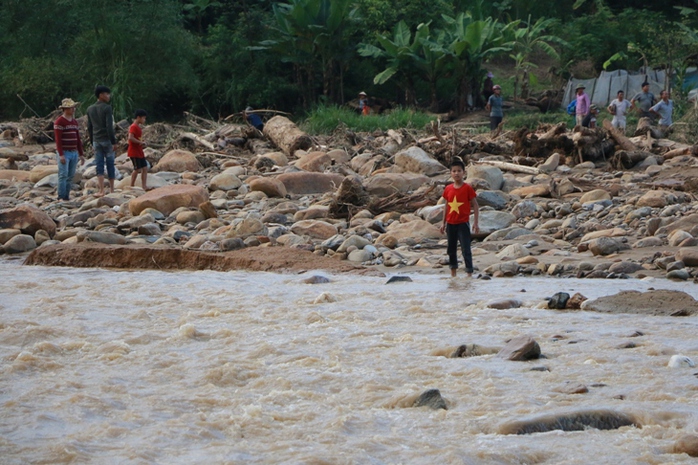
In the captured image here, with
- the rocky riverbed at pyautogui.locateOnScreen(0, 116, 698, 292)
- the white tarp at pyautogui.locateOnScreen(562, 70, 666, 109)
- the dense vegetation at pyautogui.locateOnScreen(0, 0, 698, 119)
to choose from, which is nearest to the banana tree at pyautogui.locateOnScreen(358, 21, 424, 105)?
the dense vegetation at pyautogui.locateOnScreen(0, 0, 698, 119)

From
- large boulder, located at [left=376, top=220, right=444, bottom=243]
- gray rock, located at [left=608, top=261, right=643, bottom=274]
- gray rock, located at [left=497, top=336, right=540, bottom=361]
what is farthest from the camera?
large boulder, located at [left=376, top=220, right=444, bottom=243]

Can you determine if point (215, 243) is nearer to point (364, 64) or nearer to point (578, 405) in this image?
point (578, 405)

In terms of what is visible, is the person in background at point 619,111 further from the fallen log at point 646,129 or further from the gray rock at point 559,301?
the gray rock at point 559,301

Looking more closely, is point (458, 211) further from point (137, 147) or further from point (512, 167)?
point (512, 167)

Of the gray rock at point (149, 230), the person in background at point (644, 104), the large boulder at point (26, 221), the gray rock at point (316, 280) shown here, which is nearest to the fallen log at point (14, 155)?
the large boulder at point (26, 221)

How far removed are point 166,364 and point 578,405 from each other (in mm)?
2288

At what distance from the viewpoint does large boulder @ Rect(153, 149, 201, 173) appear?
54.1ft

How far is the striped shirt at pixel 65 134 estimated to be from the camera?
11891 mm

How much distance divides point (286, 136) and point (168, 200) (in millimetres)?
6926

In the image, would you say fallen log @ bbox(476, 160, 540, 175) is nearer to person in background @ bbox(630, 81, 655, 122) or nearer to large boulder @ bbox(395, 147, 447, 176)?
large boulder @ bbox(395, 147, 447, 176)

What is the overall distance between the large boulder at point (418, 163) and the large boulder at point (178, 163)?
414cm

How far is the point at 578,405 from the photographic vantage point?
12.7 ft

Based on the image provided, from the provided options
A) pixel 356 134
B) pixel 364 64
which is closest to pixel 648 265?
pixel 356 134

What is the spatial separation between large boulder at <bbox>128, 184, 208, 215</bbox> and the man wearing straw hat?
1402 millimetres
